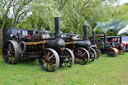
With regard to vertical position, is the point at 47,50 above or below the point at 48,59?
above

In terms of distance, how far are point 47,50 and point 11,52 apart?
6.63 feet

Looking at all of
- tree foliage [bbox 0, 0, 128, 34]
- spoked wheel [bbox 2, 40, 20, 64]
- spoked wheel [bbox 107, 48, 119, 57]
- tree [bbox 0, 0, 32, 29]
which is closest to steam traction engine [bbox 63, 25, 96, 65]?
spoked wheel [bbox 2, 40, 20, 64]

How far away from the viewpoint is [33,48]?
594 centimetres

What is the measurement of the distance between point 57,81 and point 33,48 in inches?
107

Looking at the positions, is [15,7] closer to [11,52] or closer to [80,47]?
[11,52]

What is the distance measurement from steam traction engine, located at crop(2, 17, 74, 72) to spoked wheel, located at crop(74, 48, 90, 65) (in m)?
0.98

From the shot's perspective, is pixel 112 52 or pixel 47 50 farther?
pixel 112 52

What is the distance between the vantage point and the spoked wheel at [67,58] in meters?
5.11

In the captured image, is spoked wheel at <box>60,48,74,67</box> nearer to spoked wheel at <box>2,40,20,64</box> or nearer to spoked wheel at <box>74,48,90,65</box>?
spoked wheel at <box>74,48,90,65</box>

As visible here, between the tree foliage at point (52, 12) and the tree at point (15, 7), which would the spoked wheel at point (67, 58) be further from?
the tree at point (15, 7)

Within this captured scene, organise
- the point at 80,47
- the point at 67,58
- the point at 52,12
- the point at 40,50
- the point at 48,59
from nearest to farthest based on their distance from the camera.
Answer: the point at 48,59
the point at 67,58
the point at 40,50
the point at 80,47
the point at 52,12

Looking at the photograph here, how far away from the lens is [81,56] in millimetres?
6270

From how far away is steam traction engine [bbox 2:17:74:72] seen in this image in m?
4.80

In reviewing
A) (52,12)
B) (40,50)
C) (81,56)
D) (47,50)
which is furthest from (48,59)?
(52,12)
